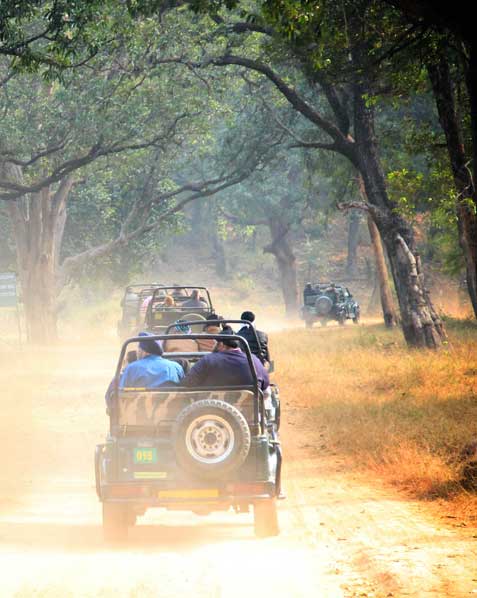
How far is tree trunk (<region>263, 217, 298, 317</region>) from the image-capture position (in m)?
56.1

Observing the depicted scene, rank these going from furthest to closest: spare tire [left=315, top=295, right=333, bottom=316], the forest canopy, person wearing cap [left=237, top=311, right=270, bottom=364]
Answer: spare tire [left=315, top=295, right=333, bottom=316] → the forest canopy → person wearing cap [left=237, top=311, right=270, bottom=364]

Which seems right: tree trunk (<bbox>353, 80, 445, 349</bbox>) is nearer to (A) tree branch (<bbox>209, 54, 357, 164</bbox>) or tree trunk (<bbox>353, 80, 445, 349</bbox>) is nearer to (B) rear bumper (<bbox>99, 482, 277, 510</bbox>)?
(A) tree branch (<bbox>209, 54, 357, 164</bbox>)

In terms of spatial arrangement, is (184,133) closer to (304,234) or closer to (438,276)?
(438,276)

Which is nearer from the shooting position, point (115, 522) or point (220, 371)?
point (115, 522)

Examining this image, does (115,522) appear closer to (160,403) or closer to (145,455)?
(145,455)

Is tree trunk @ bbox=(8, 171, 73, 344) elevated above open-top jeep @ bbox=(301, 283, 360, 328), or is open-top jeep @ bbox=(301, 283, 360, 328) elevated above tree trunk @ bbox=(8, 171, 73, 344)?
tree trunk @ bbox=(8, 171, 73, 344)

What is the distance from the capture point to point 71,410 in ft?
59.7

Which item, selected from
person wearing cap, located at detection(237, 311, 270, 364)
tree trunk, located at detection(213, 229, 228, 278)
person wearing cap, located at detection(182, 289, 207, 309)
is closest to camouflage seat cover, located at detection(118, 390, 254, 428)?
person wearing cap, located at detection(237, 311, 270, 364)

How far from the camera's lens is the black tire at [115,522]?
8188mm

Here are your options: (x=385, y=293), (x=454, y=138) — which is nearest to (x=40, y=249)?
(x=385, y=293)

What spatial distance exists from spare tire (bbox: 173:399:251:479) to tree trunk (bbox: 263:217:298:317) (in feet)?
158

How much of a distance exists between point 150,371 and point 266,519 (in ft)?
5.61

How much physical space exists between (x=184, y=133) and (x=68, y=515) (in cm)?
2764

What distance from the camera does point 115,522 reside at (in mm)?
8211
